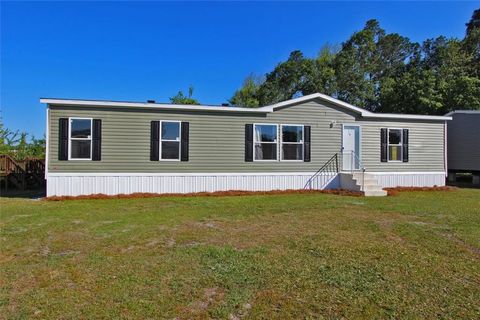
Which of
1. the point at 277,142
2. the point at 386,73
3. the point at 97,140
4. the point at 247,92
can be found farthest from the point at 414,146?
the point at 247,92

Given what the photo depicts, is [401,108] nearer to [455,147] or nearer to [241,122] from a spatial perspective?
[455,147]

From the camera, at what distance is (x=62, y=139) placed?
37.4 feet

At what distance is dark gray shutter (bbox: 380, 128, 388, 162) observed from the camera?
14469 millimetres

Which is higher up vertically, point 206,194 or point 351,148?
point 351,148

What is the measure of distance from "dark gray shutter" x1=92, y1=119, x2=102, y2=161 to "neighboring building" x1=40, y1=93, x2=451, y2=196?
0.10 feet

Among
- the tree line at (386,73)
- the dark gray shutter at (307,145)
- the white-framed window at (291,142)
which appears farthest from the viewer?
the tree line at (386,73)

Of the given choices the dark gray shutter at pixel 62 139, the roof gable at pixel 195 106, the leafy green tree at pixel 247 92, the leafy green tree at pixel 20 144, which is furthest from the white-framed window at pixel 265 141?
the leafy green tree at pixel 247 92

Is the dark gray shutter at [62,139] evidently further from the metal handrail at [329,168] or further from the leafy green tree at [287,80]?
the leafy green tree at [287,80]

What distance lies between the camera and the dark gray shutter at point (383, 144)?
14.5 m

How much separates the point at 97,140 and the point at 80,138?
1.74 ft

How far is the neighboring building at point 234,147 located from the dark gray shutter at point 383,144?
4cm

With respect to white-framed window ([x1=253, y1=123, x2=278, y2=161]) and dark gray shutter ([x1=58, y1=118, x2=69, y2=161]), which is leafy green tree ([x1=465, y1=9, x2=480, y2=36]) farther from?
dark gray shutter ([x1=58, y1=118, x2=69, y2=161])

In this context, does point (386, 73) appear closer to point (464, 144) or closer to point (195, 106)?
point (464, 144)

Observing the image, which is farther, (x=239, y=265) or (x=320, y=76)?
(x=320, y=76)
